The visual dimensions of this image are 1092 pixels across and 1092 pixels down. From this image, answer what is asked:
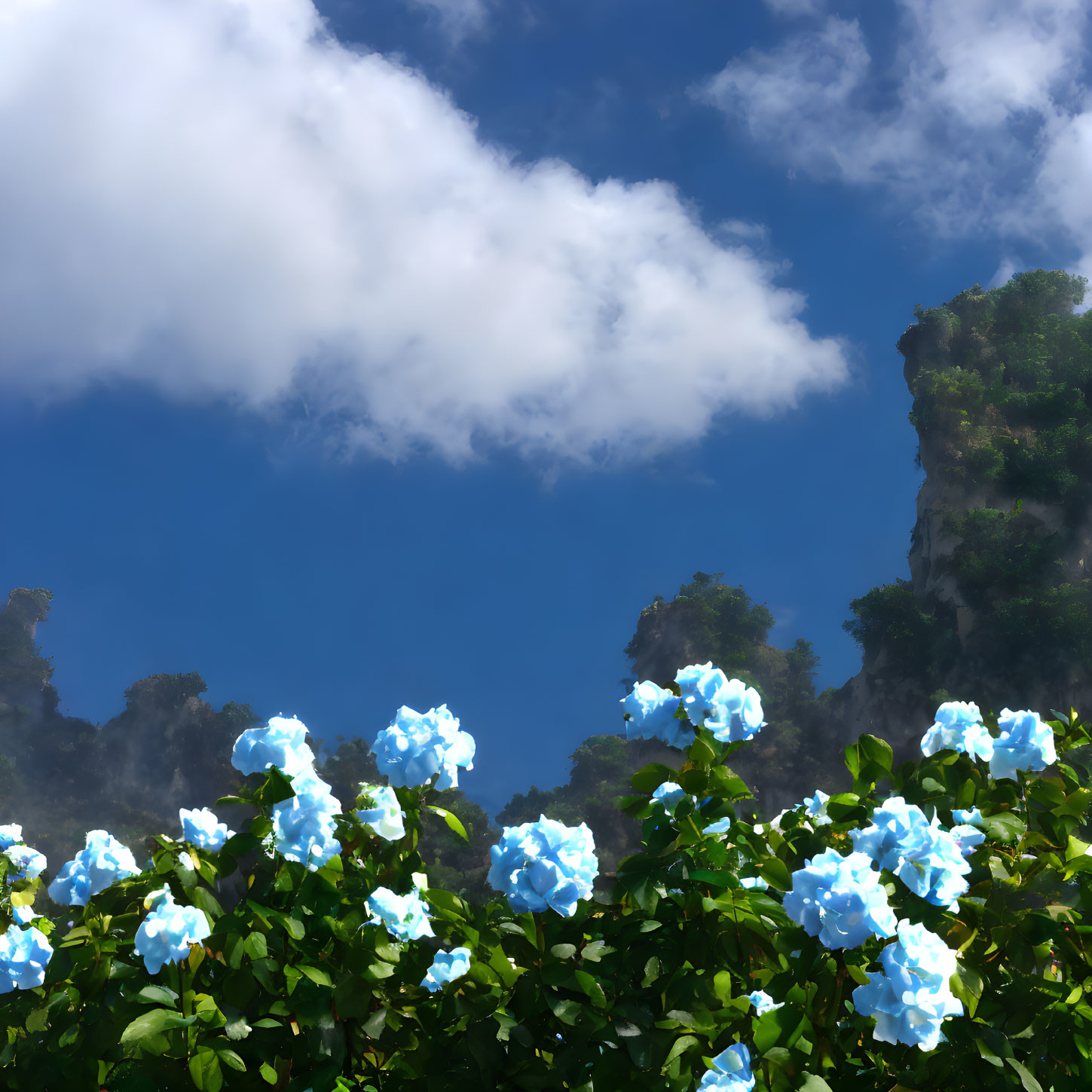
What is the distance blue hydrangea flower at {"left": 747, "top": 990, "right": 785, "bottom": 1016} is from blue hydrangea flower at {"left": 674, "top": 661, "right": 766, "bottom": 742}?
20.7 inches

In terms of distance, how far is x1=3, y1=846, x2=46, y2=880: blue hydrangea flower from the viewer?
8.17 feet

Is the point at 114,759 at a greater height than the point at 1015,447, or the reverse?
the point at 114,759

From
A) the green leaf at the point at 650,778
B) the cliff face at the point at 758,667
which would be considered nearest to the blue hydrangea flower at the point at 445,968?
the green leaf at the point at 650,778

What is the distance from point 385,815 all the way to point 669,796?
0.63 meters

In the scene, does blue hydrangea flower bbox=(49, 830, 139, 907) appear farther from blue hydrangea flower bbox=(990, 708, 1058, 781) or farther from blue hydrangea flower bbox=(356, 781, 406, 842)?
blue hydrangea flower bbox=(990, 708, 1058, 781)

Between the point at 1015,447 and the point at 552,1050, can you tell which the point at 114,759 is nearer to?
the point at 1015,447

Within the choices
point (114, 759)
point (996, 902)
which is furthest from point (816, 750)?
point (114, 759)

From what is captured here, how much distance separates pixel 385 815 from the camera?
1935mm

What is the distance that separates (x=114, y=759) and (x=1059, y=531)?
134 ft

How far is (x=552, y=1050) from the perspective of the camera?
167 cm

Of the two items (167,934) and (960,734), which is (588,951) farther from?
(960,734)

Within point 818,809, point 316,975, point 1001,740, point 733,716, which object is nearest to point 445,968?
point 316,975

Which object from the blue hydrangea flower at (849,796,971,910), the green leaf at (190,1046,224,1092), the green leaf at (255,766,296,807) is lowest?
the green leaf at (190,1046,224,1092)

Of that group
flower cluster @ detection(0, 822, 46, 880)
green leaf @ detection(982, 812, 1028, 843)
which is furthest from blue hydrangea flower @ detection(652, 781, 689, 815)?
flower cluster @ detection(0, 822, 46, 880)
